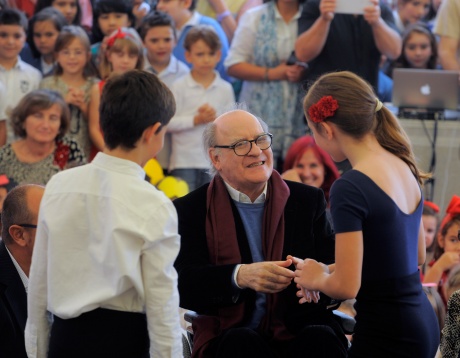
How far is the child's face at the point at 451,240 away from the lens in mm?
4945

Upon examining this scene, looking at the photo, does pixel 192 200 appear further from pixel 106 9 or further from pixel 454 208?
pixel 106 9

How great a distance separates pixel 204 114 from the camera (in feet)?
20.0

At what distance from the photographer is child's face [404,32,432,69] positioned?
6445 mm

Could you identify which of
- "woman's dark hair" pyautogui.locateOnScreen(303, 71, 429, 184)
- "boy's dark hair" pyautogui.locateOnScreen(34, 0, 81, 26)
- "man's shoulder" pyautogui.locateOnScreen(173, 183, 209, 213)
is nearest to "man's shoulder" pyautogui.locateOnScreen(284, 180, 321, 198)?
"man's shoulder" pyautogui.locateOnScreen(173, 183, 209, 213)

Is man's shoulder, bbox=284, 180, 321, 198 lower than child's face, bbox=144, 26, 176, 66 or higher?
lower

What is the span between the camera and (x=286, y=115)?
6199 mm

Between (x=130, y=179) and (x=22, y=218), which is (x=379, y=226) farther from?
(x=22, y=218)

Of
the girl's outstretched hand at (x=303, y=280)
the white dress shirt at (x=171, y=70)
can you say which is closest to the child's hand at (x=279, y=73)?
the white dress shirt at (x=171, y=70)

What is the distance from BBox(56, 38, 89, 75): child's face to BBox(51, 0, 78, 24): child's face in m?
0.84

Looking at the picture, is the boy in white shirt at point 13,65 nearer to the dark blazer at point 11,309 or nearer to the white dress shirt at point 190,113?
the white dress shirt at point 190,113

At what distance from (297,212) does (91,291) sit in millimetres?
1047

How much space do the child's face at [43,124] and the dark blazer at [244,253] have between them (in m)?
2.25

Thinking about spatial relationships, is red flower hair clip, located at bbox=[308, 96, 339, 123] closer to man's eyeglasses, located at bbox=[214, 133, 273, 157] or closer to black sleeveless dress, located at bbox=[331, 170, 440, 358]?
black sleeveless dress, located at bbox=[331, 170, 440, 358]

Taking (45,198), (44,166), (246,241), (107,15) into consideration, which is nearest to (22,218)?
(45,198)
